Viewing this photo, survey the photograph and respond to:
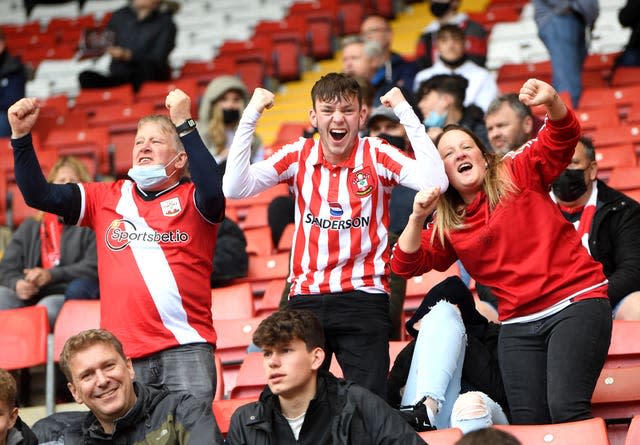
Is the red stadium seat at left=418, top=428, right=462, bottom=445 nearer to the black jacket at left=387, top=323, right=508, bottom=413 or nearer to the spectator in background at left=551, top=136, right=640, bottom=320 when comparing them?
the black jacket at left=387, top=323, right=508, bottom=413

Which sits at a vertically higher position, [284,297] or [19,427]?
[284,297]

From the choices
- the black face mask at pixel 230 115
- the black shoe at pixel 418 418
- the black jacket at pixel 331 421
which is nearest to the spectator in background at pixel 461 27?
the black face mask at pixel 230 115

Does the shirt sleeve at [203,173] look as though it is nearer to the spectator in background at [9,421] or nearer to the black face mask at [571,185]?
the spectator in background at [9,421]

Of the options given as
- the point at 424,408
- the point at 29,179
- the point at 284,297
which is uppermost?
the point at 29,179

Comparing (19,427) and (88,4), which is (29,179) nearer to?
(19,427)

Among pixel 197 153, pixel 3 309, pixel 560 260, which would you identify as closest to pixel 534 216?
pixel 560 260

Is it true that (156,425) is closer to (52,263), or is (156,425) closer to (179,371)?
(179,371)

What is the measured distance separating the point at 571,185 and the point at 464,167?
1.03 m

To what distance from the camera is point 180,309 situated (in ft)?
14.4

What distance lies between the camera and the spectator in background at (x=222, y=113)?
7273 millimetres

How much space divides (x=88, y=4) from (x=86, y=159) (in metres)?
4.98

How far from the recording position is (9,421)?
387 cm

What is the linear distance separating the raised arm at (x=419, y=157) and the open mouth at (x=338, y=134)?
19 centimetres

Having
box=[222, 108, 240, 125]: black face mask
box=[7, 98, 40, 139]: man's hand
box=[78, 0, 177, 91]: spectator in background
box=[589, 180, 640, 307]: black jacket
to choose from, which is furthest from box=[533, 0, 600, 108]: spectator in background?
box=[7, 98, 40, 139]: man's hand
